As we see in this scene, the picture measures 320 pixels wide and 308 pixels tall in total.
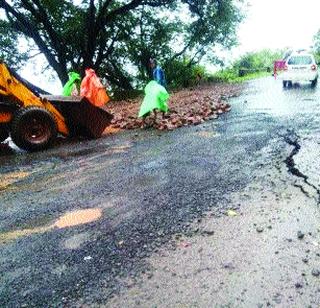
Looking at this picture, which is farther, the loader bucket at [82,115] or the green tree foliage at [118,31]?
the green tree foliage at [118,31]

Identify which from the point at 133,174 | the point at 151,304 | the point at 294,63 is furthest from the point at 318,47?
the point at 151,304

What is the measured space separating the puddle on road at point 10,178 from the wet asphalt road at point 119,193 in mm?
21

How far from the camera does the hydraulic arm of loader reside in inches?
336

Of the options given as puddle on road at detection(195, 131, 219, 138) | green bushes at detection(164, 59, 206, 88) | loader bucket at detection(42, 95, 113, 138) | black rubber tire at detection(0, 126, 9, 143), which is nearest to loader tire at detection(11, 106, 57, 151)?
loader bucket at detection(42, 95, 113, 138)

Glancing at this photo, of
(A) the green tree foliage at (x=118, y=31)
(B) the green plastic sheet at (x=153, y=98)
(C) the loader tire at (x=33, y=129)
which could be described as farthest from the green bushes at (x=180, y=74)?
(C) the loader tire at (x=33, y=129)

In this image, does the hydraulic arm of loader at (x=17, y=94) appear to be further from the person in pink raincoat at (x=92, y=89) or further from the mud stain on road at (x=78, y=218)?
the mud stain on road at (x=78, y=218)

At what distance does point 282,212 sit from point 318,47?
46.0 m

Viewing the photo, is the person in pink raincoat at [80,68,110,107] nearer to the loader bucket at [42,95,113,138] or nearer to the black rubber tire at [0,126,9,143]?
the loader bucket at [42,95,113,138]

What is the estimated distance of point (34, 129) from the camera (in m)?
9.03

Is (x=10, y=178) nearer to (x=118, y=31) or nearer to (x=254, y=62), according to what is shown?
(x=118, y=31)

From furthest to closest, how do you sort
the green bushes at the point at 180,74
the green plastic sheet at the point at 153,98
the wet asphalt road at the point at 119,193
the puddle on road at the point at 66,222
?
the green bushes at the point at 180,74
the green plastic sheet at the point at 153,98
the puddle on road at the point at 66,222
the wet asphalt road at the point at 119,193

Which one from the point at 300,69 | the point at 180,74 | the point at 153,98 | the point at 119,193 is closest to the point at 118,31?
the point at 180,74

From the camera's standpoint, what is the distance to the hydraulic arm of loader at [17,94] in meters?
8.53

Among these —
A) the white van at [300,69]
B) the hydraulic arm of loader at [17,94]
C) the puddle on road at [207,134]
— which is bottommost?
the puddle on road at [207,134]
